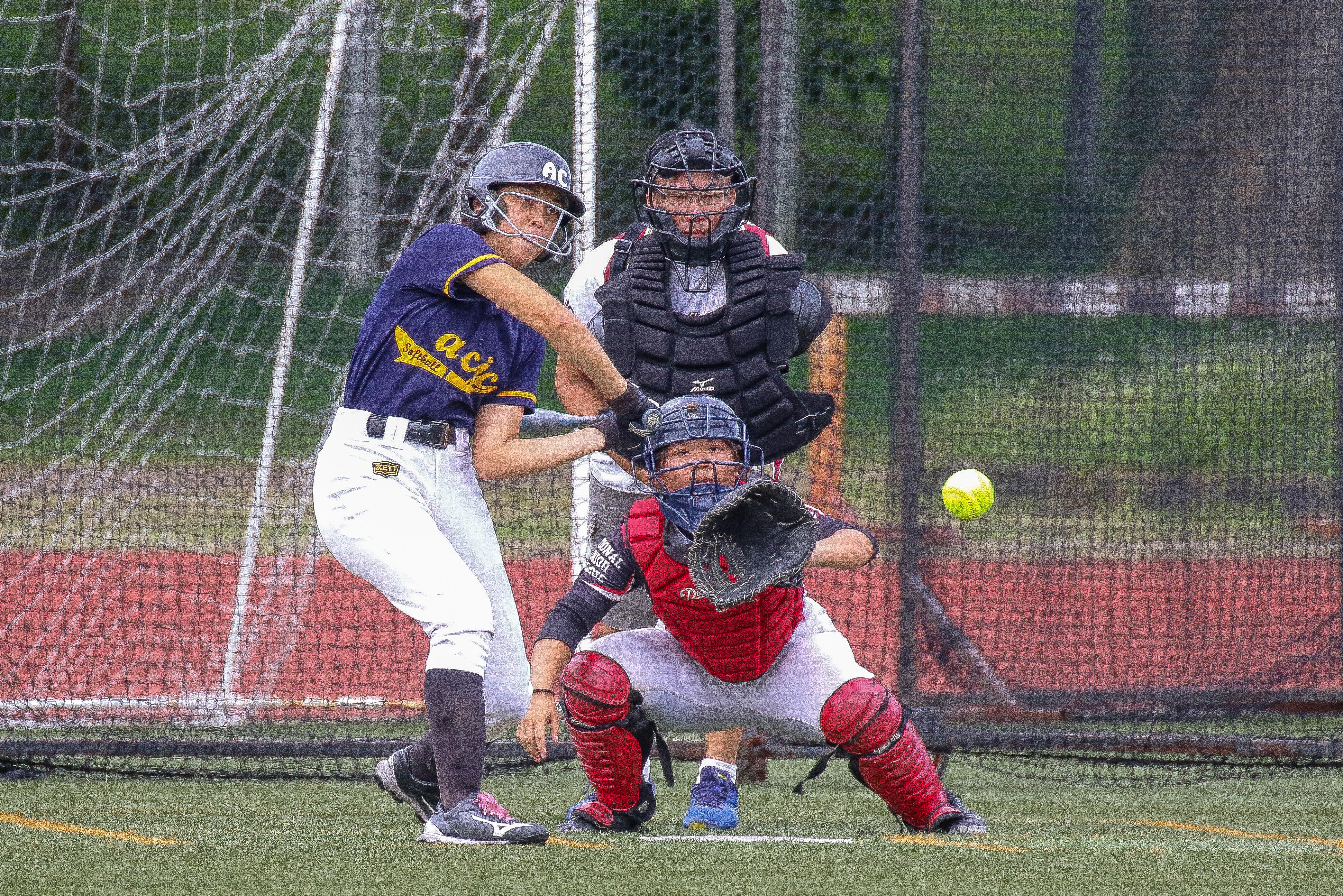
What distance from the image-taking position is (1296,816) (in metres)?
4.39

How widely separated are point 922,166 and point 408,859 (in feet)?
11.5

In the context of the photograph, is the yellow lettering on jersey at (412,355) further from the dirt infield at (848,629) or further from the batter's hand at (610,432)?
the dirt infield at (848,629)

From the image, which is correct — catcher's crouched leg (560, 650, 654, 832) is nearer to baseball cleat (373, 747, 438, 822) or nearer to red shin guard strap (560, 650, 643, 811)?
red shin guard strap (560, 650, 643, 811)

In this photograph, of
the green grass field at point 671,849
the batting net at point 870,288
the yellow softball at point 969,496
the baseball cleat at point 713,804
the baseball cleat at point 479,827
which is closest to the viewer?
the green grass field at point 671,849

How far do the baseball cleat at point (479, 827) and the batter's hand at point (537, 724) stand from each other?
0.50 feet

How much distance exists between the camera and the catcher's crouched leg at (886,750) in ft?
11.2

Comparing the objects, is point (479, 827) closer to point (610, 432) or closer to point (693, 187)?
point (610, 432)

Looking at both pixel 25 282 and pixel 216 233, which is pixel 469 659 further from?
pixel 25 282

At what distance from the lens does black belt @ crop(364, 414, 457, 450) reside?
3.43m

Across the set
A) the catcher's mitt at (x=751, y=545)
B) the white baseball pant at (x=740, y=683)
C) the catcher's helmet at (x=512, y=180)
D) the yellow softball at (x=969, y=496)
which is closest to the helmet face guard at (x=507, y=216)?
the catcher's helmet at (x=512, y=180)

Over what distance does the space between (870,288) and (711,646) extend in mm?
2449

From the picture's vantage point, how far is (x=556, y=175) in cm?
355

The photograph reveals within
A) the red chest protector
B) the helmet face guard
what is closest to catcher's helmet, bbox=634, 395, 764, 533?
the red chest protector

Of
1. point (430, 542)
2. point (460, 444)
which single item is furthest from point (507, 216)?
point (430, 542)
